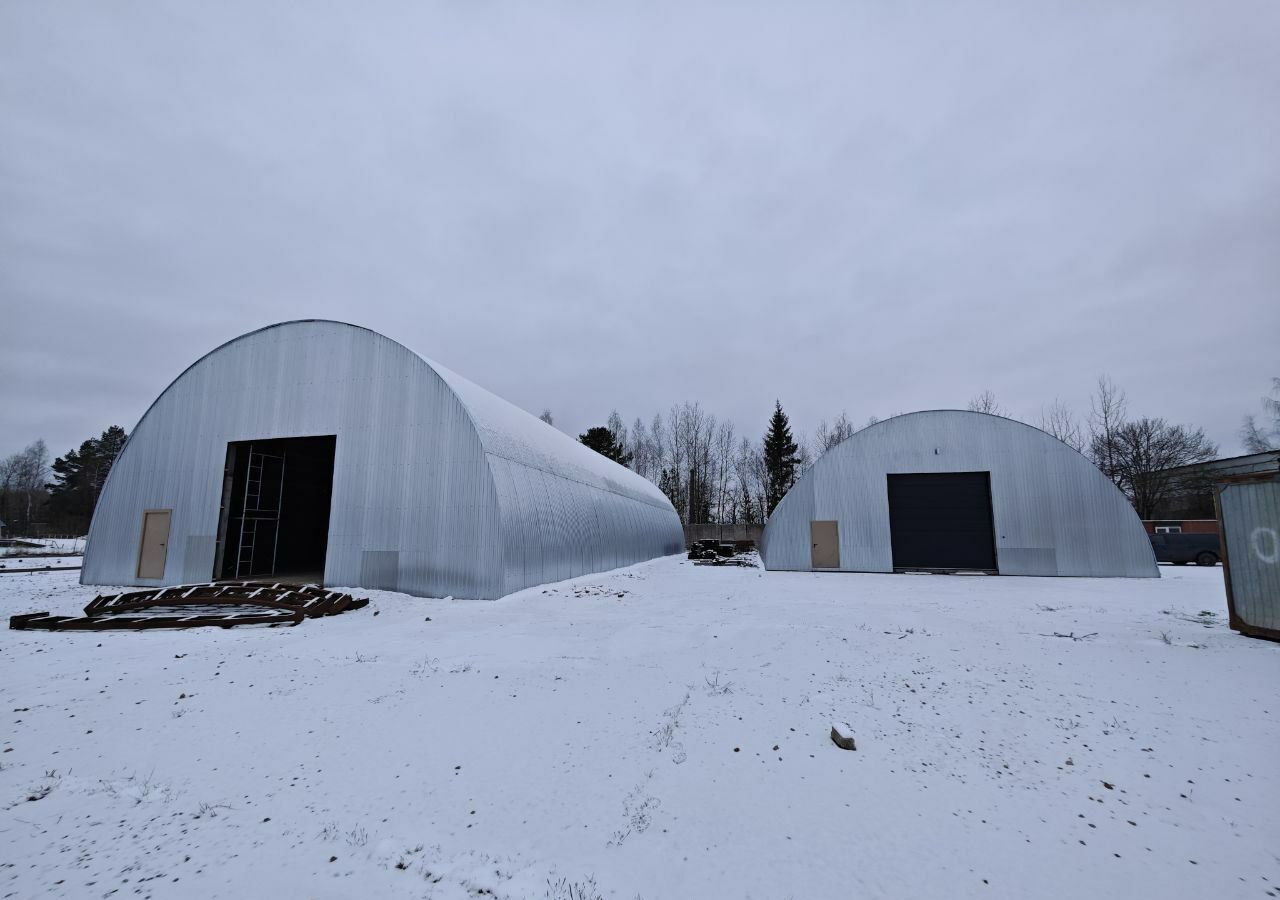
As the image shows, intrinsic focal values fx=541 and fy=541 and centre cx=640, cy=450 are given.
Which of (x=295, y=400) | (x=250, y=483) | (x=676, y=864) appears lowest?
(x=676, y=864)

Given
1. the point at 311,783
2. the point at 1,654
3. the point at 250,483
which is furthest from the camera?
the point at 250,483

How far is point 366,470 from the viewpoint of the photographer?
15617mm

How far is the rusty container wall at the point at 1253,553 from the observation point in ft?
31.0

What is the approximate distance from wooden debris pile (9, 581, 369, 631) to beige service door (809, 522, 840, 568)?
56.5 feet

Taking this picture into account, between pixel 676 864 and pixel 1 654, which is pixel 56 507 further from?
pixel 676 864

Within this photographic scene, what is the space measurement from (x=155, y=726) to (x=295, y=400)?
43.3 ft

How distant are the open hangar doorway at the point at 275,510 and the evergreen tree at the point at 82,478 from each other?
51647mm

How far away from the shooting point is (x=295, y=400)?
1667 centimetres

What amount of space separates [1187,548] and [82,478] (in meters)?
94.3

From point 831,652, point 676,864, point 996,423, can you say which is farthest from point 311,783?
point 996,423

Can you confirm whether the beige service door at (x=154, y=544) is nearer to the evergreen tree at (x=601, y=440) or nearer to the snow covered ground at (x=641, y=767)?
the snow covered ground at (x=641, y=767)

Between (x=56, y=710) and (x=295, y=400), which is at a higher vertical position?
(x=295, y=400)

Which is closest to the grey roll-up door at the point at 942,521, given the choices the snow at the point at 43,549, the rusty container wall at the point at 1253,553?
the rusty container wall at the point at 1253,553

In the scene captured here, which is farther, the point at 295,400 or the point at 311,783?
the point at 295,400
